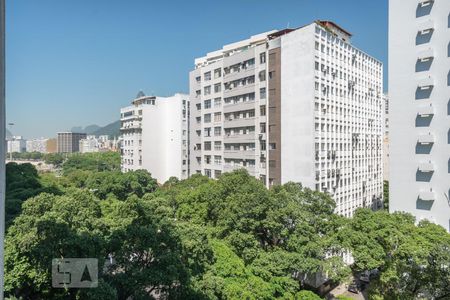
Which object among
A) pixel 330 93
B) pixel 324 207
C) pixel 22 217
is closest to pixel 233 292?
pixel 22 217

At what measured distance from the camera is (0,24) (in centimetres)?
369

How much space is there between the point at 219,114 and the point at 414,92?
17.8 metres

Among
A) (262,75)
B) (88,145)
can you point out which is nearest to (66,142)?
(88,145)

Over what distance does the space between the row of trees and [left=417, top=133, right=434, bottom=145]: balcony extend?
5.85 meters

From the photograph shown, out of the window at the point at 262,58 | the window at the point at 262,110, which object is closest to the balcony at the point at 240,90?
the window at the point at 262,110

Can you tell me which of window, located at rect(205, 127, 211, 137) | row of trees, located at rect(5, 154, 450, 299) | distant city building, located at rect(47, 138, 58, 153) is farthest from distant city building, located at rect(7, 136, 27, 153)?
distant city building, located at rect(47, 138, 58, 153)

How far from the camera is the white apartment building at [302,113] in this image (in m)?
23.7

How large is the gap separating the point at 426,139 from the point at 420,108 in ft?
5.97

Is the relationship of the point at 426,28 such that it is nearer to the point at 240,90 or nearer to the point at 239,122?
the point at 240,90

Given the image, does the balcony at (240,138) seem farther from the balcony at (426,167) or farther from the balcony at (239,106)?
the balcony at (426,167)

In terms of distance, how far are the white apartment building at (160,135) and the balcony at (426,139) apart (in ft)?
93.3

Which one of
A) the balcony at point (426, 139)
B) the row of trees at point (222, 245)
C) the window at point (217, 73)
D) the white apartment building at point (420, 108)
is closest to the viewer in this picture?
the row of trees at point (222, 245)

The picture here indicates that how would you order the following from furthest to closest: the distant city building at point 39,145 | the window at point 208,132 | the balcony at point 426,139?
the distant city building at point 39,145 < the window at point 208,132 < the balcony at point 426,139

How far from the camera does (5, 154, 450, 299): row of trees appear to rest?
27.3ft
